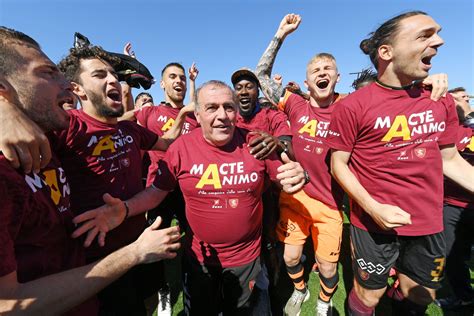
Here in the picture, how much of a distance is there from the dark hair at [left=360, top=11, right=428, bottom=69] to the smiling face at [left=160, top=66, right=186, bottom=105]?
332cm

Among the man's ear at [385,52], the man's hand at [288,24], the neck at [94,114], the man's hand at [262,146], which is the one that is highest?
the man's hand at [288,24]

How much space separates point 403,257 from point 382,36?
2.06 meters

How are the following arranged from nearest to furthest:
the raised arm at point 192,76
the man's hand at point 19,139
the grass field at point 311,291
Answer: the man's hand at point 19,139, the grass field at point 311,291, the raised arm at point 192,76

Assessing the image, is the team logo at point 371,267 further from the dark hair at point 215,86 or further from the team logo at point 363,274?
the dark hair at point 215,86

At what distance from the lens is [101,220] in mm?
1733

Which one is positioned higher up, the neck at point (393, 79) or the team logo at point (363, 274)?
the neck at point (393, 79)

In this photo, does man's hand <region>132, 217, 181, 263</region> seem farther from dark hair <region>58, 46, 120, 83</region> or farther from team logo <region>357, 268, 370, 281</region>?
dark hair <region>58, 46, 120, 83</region>

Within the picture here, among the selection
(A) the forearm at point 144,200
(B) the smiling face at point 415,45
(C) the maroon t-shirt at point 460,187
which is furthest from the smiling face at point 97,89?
(C) the maroon t-shirt at point 460,187

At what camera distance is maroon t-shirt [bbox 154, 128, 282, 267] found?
7.50 ft

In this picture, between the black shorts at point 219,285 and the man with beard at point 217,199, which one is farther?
the black shorts at point 219,285

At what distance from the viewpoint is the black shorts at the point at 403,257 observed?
2.25 meters


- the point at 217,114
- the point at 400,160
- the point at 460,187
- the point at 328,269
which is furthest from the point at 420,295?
the point at 217,114

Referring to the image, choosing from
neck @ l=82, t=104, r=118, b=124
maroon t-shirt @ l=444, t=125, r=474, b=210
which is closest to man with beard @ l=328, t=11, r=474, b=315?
maroon t-shirt @ l=444, t=125, r=474, b=210

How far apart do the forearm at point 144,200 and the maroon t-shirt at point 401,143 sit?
68.9 inches
